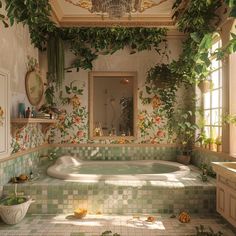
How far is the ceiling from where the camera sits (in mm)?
3500

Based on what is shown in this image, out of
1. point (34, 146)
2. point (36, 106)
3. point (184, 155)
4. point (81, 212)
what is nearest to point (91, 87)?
point (36, 106)

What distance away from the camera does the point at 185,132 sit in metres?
4.11

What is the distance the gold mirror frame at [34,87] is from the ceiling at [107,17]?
948 millimetres

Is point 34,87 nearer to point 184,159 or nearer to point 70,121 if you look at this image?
point 70,121

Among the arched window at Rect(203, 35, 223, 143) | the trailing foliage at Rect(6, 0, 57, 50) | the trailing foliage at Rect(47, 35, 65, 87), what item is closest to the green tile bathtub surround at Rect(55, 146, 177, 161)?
the arched window at Rect(203, 35, 223, 143)

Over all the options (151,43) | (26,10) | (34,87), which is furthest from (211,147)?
(26,10)

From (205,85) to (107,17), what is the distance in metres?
1.86

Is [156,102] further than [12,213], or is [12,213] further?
[156,102]

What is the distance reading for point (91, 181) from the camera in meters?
2.92

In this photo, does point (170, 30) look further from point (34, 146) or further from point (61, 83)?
point (34, 146)

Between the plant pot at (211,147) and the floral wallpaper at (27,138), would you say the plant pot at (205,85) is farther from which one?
the floral wallpaper at (27,138)

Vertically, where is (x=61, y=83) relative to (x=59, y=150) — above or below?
above

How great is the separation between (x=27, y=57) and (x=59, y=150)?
5.41 feet

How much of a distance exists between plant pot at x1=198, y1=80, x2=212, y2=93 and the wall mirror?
3.60 feet
